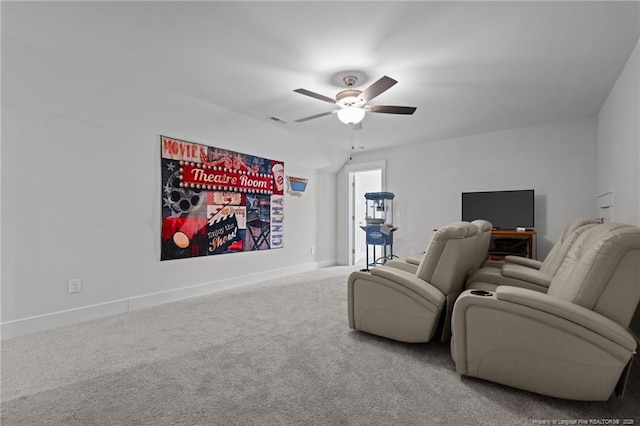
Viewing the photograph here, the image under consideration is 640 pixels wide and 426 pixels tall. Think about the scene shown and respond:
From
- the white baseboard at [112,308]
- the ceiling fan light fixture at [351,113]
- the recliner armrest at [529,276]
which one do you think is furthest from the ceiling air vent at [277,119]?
the recliner armrest at [529,276]

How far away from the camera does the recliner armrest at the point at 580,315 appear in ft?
5.17

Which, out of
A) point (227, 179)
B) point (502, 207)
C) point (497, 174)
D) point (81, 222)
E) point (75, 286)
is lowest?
point (75, 286)

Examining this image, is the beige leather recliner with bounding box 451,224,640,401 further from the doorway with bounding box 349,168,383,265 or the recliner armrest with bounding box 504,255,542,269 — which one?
the doorway with bounding box 349,168,383,265

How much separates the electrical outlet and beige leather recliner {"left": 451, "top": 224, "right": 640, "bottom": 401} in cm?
361

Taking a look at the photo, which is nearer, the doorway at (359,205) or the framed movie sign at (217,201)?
the framed movie sign at (217,201)

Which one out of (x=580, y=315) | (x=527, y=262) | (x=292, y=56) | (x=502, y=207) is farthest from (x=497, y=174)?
(x=292, y=56)

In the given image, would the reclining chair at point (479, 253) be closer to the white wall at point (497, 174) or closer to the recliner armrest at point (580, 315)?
the recliner armrest at point (580, 315)

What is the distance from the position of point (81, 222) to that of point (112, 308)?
1.00 m

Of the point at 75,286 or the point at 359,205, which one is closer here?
the point at 75,286

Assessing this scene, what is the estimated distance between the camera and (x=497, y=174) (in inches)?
193

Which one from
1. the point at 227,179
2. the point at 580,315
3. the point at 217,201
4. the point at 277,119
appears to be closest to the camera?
the point at 580,315

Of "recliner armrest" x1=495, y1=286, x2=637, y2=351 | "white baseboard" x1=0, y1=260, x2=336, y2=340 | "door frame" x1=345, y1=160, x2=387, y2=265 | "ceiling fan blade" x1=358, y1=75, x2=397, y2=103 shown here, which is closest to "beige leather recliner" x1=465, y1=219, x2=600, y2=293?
"recliner armrest" x1=495, y1=286, x2=637, y2=351

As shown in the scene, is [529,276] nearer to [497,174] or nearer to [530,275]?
[530,275]

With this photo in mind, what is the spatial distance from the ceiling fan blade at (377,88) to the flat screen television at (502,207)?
313 centimetres
